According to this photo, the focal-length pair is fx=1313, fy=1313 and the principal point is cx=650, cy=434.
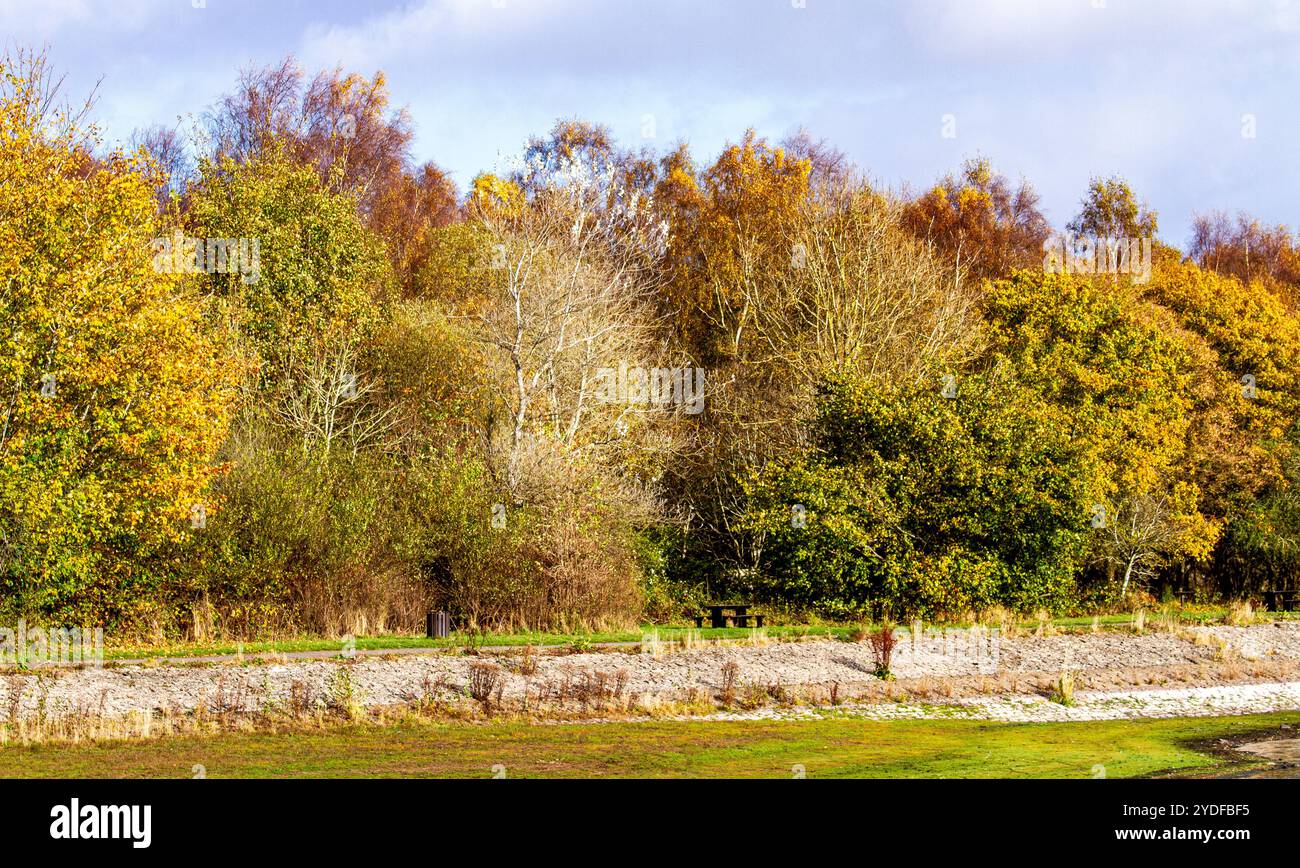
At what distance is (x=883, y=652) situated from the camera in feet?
94.2

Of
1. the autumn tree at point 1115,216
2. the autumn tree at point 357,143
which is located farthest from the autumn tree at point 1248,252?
the autumn tree at point 357,143

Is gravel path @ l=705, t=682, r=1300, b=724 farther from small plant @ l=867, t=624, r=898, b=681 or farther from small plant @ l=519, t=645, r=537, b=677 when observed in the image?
small plant @ l=519, t=645, r=537, b=677

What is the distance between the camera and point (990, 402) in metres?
40.7

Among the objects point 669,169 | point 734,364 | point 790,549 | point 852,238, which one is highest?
point 669,169

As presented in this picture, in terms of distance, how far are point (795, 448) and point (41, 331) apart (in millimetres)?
24141

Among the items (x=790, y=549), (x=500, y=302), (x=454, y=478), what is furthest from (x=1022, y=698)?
(x=500, y=302)

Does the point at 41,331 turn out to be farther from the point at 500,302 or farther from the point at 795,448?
the point at 795,448

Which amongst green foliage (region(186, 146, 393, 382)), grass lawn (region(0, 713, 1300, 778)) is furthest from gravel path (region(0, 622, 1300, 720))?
green foliage (region(186, 146, 393, 382))
